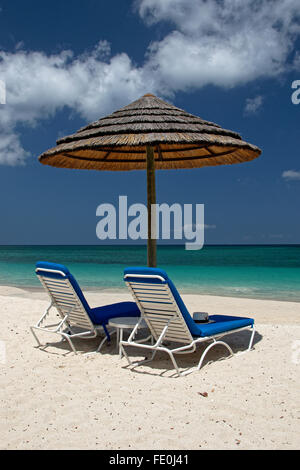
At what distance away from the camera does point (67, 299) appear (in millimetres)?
4887

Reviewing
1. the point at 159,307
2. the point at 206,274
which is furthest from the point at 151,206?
the point at 206,274

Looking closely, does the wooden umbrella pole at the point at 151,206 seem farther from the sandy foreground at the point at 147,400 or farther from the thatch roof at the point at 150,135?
the sandy foreground at the point at 147,400

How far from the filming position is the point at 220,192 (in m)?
57.6

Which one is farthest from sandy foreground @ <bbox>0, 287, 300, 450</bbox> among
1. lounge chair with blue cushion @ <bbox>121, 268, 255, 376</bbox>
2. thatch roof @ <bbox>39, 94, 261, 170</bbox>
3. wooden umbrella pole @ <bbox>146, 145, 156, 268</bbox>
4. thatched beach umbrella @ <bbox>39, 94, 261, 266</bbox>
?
thatch roof @ <bbox>39, 94, 261, 170</bbox>

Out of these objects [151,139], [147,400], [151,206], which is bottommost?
[147,400]

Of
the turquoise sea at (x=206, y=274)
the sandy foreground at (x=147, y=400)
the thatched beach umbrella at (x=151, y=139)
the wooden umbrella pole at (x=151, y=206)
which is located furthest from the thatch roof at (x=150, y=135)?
the turquoise sea at (x=206, y=274)

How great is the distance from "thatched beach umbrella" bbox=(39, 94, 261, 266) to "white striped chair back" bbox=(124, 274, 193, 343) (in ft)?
4.47

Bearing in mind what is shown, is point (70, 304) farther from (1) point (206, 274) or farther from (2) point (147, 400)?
(1) point (206, 274)

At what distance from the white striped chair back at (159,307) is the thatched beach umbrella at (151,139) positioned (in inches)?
53.7

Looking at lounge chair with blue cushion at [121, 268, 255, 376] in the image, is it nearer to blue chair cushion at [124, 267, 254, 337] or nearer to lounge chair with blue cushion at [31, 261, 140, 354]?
blue chair cushion at [124, 267, 254, 337]

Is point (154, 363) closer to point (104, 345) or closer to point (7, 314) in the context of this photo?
point (104, 345)

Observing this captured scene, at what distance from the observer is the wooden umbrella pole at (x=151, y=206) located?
5.65 meters

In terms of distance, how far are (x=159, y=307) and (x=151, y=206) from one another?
1842 mm
